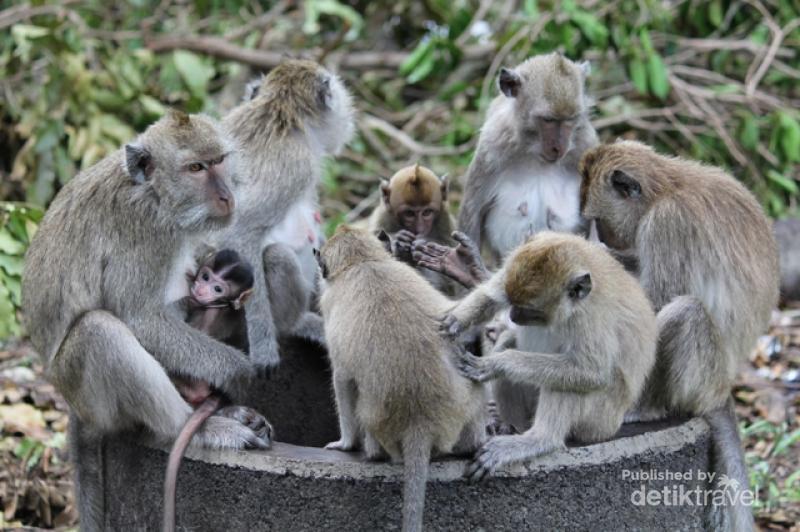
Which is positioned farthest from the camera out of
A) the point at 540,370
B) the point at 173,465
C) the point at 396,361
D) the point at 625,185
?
the point at 625,185

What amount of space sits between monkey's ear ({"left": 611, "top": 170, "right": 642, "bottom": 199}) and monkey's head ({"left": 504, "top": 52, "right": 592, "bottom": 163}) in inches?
34.0

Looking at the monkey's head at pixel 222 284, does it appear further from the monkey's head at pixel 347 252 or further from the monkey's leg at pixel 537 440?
the monkey's leg at pixel 537 440

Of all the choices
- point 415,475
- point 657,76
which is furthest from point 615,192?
point 657,76

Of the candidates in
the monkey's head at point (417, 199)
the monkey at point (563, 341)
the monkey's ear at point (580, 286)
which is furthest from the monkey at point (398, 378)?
the monkey's head at point (417, 199)

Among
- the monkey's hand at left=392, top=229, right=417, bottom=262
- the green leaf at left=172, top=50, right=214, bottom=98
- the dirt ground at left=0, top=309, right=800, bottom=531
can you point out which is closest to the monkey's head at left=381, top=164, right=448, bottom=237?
the monkey's hand at left=392, top=229, right=417, bottom=262

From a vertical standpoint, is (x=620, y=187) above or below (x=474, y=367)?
above

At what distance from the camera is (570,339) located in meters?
4.22

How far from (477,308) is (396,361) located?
0.46m

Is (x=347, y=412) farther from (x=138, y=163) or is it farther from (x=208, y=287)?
(x=138, y=163)

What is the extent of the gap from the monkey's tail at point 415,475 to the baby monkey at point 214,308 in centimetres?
90

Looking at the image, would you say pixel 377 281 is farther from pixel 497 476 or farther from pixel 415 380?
pixel 497 476

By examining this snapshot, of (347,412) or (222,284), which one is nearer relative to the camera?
(347,412)

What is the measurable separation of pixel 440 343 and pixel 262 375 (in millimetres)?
1588

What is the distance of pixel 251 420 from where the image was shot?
15.4 feet
